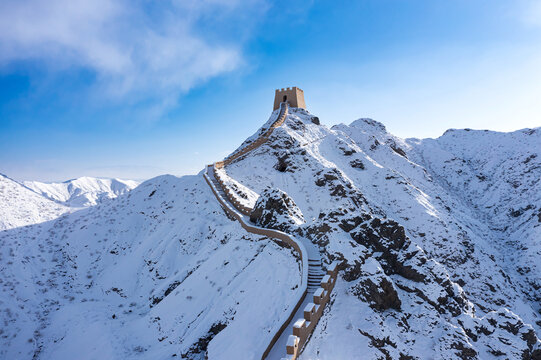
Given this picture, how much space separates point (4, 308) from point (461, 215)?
205ft

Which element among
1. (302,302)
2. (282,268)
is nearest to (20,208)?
(282,268)

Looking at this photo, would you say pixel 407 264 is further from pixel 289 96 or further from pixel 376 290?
pixel 289 96

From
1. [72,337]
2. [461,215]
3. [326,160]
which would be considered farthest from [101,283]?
[461,215]

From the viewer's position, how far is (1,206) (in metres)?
40.1

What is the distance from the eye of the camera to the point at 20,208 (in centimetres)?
4188

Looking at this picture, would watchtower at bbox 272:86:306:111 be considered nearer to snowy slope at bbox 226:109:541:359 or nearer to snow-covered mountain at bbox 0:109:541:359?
snowy slope at bbox 226:109:541:359

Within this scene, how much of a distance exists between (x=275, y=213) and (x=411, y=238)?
25.4 metres

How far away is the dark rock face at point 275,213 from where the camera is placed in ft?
65.0

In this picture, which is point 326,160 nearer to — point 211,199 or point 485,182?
point 211,199

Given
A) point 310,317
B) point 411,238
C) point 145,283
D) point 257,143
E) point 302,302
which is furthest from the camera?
point 257,143

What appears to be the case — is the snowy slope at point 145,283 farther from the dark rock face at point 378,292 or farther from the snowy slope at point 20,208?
the dark rock face at point 378,292

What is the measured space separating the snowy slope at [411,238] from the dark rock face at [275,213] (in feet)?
4.56

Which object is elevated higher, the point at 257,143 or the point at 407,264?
the point at 257,143

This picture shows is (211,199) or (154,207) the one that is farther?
(154,207)
